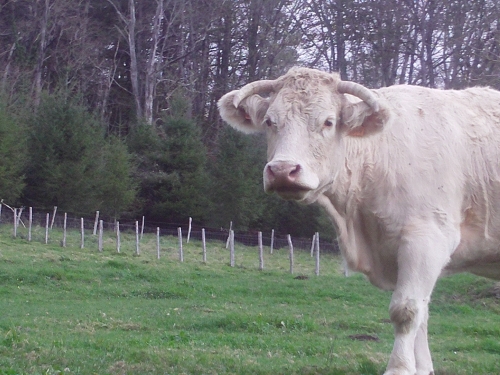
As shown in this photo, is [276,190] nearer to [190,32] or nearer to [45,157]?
[45,157]

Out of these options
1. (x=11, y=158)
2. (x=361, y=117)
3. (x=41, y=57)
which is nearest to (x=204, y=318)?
(x=361, y=117)

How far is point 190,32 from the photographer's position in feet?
173

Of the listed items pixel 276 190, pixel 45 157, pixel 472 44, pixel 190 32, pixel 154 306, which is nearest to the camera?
pixel 276 190

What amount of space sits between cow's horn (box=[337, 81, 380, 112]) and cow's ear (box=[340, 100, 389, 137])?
0.04 meters

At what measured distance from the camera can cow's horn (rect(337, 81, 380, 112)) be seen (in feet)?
19.8

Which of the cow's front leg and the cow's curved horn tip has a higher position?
the cow's curved horn tip

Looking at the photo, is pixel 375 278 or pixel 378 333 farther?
pixel 378 333

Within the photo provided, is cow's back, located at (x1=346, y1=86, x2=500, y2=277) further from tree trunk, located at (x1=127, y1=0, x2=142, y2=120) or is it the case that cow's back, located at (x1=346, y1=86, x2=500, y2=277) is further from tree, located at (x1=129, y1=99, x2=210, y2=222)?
tree trunk, located at (x1=127, y1=0, x2=142, y2=120)

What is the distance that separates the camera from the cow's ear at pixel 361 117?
19.9 feet

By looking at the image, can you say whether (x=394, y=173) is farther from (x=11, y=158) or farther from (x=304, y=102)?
(x=11, y=158)

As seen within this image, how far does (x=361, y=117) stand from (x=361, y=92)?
0.21 m

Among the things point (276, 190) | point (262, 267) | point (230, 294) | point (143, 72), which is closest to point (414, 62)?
point (262, 267)

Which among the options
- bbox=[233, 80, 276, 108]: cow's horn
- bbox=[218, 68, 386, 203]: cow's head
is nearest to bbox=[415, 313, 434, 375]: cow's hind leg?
bbox=[218, 68, 386, 203]: cow's head

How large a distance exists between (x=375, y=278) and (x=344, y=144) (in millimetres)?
1191
